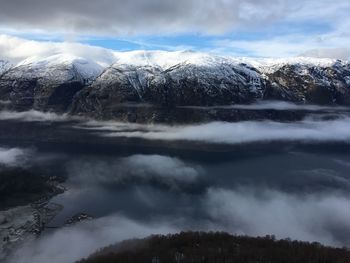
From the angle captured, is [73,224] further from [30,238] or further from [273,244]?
[273,244]

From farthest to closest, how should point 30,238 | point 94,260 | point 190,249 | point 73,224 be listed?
point 73,224 → point 30,238 → point 190,249 → point 94,260

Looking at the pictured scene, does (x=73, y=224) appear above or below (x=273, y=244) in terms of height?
below

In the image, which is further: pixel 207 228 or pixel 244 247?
pixel 207 228

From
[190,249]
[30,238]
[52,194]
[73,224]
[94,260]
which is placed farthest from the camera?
[52,194]

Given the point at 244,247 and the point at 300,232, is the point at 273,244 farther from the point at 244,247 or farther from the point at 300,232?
the point at 300,232

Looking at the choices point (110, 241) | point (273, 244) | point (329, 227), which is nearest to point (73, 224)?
point (110, 241)

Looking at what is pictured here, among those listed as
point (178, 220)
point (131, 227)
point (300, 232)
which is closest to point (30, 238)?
point (131, 227)
